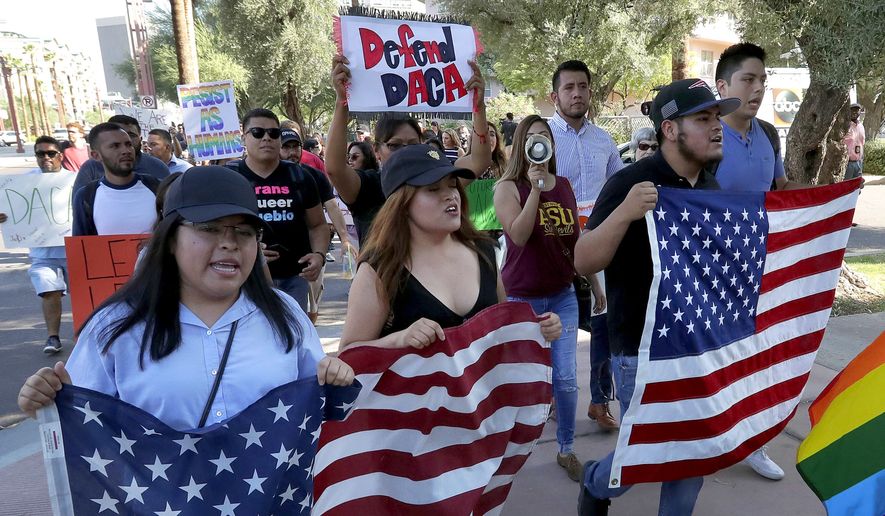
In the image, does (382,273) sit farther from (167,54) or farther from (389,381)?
(167,54)

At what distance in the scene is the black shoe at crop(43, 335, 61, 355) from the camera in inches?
258

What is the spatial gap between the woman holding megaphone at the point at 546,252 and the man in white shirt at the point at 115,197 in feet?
8.53

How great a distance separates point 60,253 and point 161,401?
5875 mm

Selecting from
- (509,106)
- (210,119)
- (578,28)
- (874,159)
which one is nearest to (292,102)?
(578,28)

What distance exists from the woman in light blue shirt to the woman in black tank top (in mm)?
533

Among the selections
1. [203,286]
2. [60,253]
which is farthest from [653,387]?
[60,253]

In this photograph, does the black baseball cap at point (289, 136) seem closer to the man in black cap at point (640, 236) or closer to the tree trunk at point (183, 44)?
the man in black cap at point (640, 236)

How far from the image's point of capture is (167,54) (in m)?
34.5

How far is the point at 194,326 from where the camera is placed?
1.91 metres

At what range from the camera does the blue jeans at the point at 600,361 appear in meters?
4.37

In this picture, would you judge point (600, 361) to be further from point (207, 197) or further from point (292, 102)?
point (292, 102)

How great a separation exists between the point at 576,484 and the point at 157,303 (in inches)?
105

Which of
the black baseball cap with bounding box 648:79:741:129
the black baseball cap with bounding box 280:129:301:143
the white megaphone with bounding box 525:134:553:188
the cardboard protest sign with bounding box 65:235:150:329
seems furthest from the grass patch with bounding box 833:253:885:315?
the cardboard protest sign with bounding box 65:235:150:329

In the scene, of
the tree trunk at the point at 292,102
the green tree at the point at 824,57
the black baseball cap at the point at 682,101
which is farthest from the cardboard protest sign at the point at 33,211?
the tree trunk at the point at 292,102
